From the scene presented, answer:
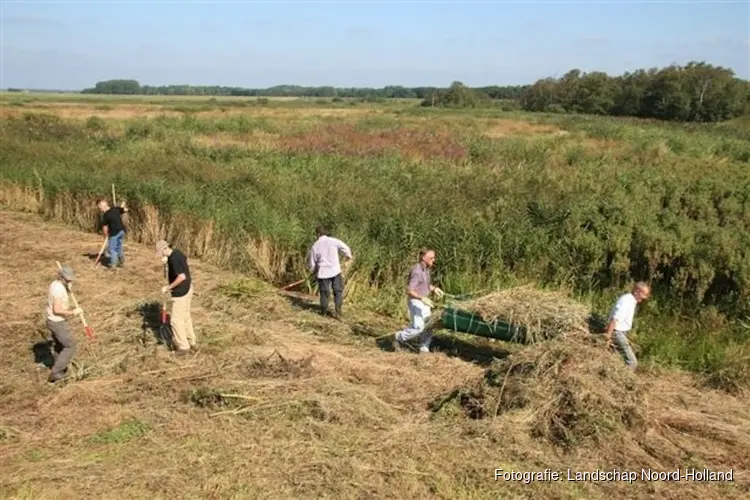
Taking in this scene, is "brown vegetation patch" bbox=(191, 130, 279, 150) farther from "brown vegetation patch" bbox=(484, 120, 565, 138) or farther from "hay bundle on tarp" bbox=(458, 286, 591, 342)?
"hay bundle on tarp" bbox=(458, 286, 591, 342)

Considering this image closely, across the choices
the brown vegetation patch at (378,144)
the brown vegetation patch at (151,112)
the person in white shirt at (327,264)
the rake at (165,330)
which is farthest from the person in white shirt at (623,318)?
the brown vegetation patch at (151,112)

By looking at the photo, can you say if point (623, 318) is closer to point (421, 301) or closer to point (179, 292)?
point (421, 301)

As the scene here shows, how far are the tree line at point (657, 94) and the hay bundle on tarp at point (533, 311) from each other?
5988cm

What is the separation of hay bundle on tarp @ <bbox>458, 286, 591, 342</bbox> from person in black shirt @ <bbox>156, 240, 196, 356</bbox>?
3.55 meters

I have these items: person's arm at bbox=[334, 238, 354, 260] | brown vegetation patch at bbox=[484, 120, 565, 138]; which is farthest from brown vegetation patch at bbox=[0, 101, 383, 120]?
person's arm at bbox=[334, 238, 354, 260]

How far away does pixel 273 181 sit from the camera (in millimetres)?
17016

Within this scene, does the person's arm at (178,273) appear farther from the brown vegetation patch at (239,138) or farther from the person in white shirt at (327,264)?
the brown vegetation patch at (239,138)

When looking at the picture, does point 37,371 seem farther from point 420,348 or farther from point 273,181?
point 273,181

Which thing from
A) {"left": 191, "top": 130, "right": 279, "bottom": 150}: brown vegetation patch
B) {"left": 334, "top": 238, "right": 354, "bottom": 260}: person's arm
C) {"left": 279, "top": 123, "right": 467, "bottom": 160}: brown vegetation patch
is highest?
{"left": 279, "top": 123, "right": 467, "bottom": 160}: brown vegetation patch

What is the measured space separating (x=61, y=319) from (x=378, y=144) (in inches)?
798

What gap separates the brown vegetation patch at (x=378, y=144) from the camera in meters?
24.7

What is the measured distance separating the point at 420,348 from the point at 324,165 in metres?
12.3

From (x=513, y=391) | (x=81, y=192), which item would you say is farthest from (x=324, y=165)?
(x=513, y=391)

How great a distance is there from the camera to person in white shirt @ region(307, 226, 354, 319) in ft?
34.0
